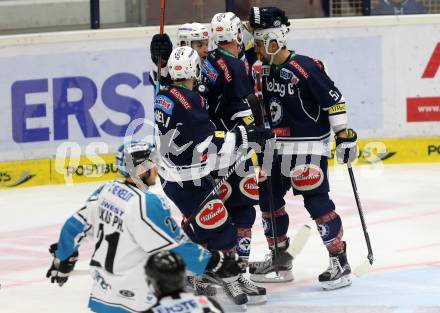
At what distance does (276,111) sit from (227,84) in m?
0.39

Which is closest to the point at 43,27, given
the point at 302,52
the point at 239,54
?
the point at 302,52

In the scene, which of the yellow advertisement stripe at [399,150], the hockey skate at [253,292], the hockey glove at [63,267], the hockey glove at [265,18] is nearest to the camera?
the hockey glove at [63,267]

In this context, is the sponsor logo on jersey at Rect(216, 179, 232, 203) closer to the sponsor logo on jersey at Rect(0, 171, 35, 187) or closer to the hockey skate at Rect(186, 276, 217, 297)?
the hockey skate at Rect(186, 276, 217, 297)

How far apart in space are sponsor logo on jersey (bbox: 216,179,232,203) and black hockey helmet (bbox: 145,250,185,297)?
3.42m

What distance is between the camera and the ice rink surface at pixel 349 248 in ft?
27.3

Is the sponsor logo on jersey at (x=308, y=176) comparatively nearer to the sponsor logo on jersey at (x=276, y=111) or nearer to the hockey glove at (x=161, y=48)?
the sponsor logo on jersey at (x=276, y=111)

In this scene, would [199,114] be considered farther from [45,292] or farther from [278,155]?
[45,292]

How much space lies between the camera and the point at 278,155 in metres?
8.62

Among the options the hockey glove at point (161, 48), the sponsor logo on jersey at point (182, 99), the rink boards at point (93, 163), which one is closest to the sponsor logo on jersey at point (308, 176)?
the sponsor logo on jersey at point (182, 99)

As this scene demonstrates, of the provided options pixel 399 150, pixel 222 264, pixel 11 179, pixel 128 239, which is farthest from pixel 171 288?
pixel 399 150

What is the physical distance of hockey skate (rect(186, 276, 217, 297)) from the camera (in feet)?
27.5

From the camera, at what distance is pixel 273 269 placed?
29.4ft

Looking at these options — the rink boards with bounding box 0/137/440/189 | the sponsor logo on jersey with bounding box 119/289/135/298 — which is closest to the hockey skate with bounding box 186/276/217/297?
the sponsor logo on jersey with bounding box 119/289/135/298

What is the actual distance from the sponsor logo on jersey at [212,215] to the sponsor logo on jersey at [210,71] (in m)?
0.89
